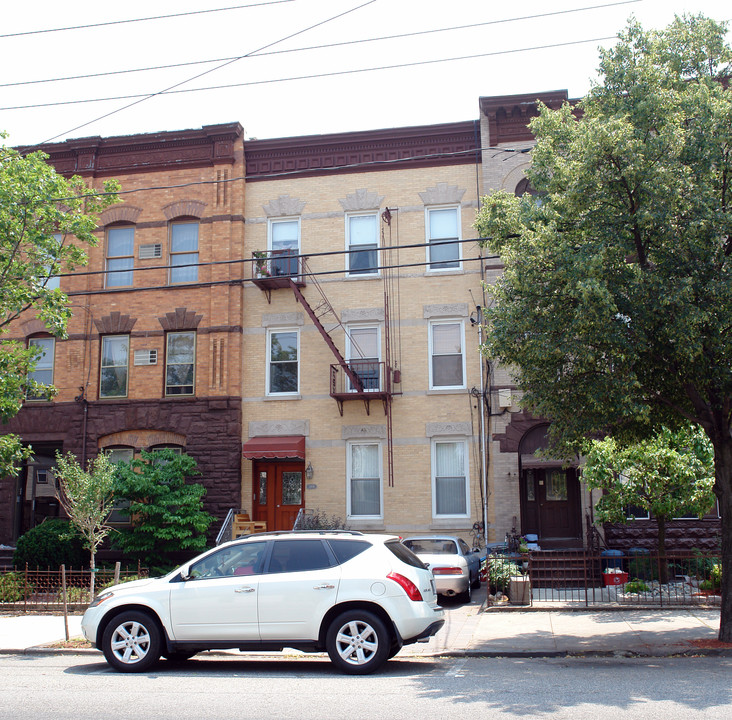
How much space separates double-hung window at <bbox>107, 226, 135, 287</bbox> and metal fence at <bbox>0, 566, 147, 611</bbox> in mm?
8607

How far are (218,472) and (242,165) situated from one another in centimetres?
885

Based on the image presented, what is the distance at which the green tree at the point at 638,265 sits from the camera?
33.9 feet

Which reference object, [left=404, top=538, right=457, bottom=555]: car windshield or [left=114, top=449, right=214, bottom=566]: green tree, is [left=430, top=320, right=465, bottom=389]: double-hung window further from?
[left=114, top=449, right=214, bottom=566]: green tree

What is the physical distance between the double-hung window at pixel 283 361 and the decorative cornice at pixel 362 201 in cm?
382

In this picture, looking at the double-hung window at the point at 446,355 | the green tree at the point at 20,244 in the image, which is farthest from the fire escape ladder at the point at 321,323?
the green tree at the point at 20,244

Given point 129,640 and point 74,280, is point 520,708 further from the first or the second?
point 74,280

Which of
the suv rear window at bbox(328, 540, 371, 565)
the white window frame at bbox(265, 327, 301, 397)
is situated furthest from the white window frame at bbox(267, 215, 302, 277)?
the suv rear window at bbox(328, 540, 371, 565)

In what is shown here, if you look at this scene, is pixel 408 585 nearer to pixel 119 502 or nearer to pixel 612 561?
pixel 612 561

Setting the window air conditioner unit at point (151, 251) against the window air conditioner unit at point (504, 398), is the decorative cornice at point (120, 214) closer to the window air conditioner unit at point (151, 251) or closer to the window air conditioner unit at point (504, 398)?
the window air conditioner unit at point (151, 251)

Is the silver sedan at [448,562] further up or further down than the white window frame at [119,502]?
further down

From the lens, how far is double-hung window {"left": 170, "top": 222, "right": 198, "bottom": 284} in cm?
2248

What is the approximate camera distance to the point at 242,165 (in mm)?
22578

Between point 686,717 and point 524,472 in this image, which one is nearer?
point 686,717

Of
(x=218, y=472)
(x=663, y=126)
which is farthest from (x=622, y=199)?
(x=218, y=472)
